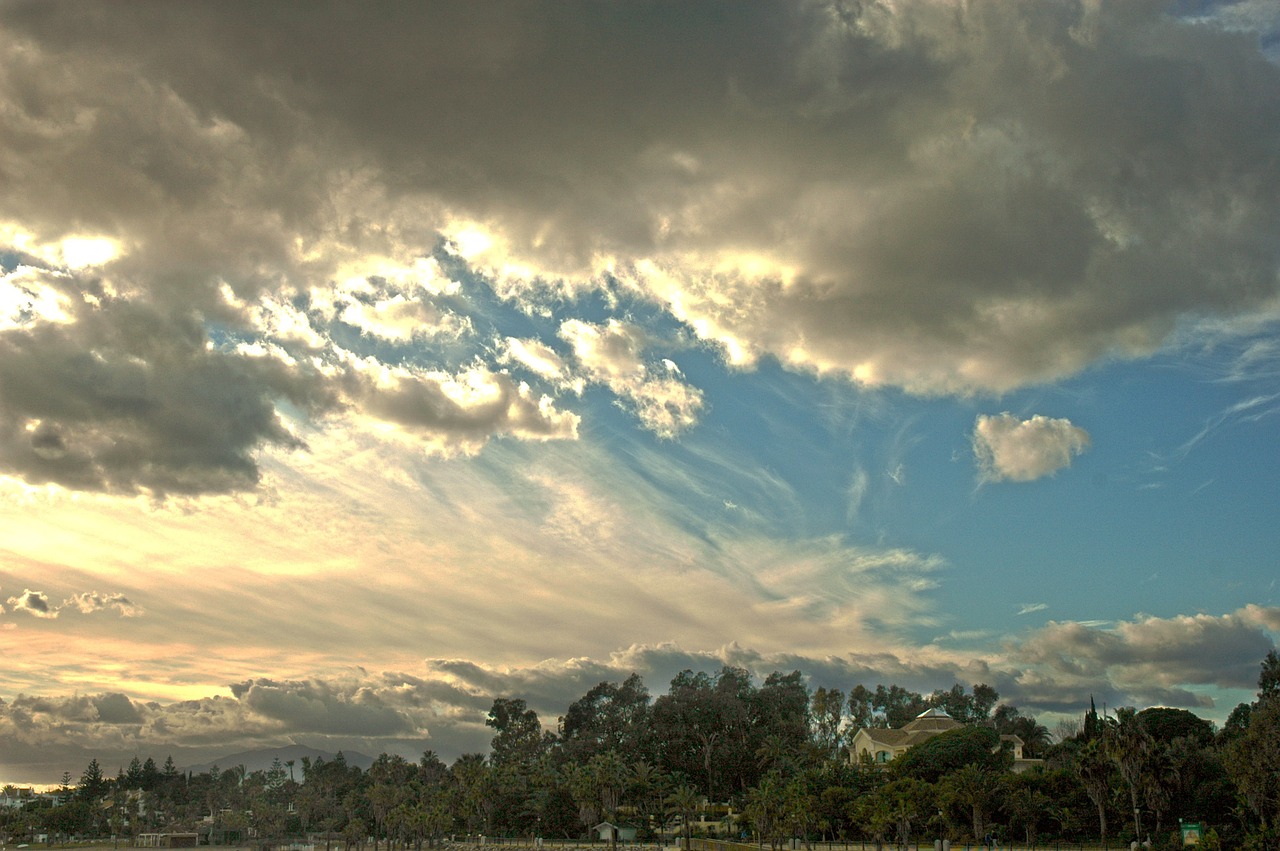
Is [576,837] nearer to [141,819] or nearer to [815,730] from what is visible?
[815,730]

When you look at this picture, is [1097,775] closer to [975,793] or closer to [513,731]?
[975,793]

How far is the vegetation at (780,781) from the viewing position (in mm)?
74062

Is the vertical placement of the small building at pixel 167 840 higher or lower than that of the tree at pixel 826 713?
lower

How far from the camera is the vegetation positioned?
74.1 m

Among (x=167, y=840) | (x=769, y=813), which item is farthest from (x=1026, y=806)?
(x=167, y=840)

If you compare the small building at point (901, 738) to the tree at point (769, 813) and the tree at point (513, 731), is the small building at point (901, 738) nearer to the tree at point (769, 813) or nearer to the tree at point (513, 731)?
the tree at point (769, 813)

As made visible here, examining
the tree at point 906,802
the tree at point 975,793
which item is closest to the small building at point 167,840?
the tree at point 906,802

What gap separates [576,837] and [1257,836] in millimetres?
82896

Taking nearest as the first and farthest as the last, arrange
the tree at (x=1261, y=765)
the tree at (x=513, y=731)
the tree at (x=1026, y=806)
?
1. the tree at (x=1261, y=765)
2. the tree at (x=1026, y=806)
3. the tree at (x=513, y=731)

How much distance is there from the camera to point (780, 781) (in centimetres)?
10488

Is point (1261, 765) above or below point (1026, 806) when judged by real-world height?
above

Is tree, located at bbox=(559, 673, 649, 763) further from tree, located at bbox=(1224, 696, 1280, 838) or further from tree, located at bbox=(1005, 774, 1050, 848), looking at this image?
tree, located at bbox=(1224, 696, 1280, 838)

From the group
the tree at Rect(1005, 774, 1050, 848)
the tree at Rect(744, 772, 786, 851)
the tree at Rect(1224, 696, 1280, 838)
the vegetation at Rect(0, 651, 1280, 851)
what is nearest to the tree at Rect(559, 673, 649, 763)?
the vegetation at Rect(0, 651, 1280, 851)

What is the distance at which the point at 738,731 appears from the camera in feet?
433
